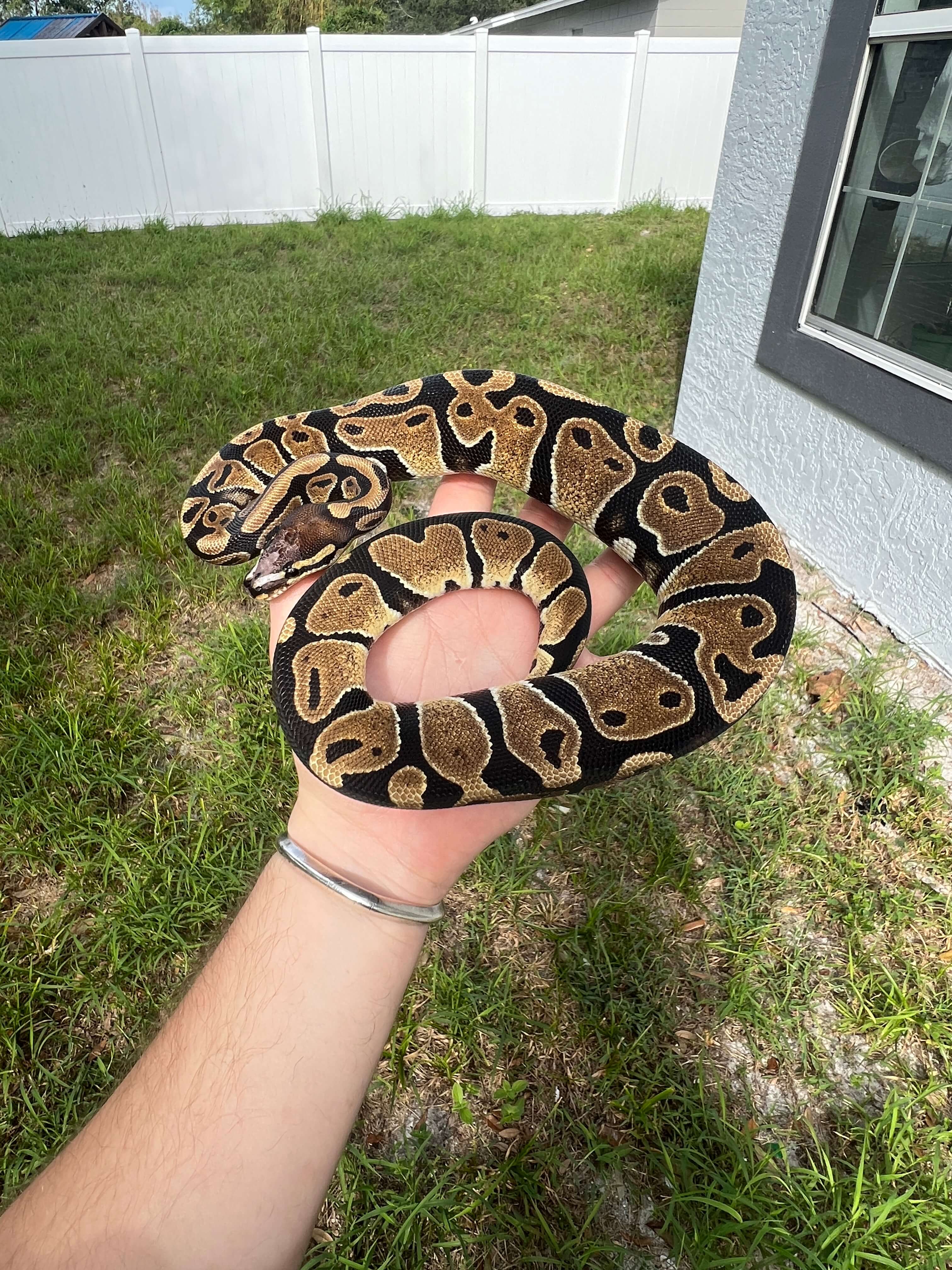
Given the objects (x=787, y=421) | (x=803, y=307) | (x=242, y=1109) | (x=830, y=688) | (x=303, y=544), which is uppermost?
(x=803, y=307)

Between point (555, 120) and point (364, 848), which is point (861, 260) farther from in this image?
point (555, 120)

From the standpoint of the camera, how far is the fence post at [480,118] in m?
15.1

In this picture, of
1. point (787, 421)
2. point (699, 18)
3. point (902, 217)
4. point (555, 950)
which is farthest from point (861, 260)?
point (699, 18)

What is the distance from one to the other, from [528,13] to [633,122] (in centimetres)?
1583

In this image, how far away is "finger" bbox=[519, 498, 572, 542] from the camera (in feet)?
15.8

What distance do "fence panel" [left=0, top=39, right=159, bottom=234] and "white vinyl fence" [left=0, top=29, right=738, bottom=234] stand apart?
24mm

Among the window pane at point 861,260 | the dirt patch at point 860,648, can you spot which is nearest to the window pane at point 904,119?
the window pane at point 861,260

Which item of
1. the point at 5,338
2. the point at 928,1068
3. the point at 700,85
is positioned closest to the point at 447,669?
the point at 928,1068

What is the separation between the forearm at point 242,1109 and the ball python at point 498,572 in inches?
22.7

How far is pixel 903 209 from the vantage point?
17.3 feet

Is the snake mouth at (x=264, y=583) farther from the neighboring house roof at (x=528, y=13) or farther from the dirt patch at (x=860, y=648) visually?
the neighboring house roof at (x=528, y=13)

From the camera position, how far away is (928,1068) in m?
3.36

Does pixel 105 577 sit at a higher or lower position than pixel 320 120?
lower

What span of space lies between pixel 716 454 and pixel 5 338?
871cm
